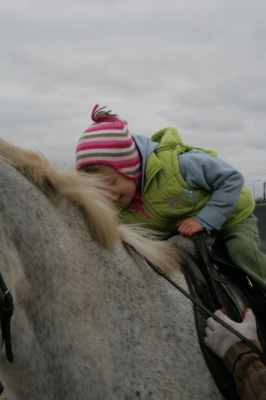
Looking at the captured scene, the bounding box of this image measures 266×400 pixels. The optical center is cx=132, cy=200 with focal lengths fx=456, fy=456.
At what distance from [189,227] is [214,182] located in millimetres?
269

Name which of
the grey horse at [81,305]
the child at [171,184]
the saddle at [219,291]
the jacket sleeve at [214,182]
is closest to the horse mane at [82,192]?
the grey horse at [81,305]

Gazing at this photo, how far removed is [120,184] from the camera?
2.33 m

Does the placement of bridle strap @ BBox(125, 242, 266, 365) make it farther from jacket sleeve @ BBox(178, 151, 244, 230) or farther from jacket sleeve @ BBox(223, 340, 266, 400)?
jacket sleeve @ BBox(178, 151, 244, 230)

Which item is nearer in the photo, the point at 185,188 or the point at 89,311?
the point at 89,311

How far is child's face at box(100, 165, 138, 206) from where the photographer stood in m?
2.29

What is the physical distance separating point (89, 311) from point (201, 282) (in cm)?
65

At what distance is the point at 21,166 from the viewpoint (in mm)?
1672

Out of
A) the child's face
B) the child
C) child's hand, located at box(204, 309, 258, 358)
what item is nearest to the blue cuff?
the child

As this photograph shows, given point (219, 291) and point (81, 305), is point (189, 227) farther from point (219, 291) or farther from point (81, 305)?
point (81, 305)

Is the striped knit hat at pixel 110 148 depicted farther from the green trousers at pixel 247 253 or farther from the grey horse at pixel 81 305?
the green trousers at pixel 247 253

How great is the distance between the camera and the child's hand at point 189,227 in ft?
7.50

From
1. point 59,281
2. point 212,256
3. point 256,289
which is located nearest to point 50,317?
point 59,281

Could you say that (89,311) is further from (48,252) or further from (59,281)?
(48,252)

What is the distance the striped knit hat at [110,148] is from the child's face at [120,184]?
3cm
